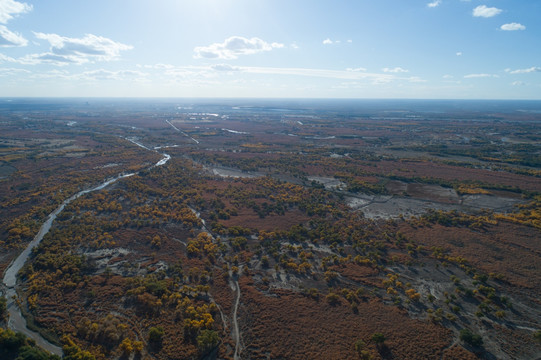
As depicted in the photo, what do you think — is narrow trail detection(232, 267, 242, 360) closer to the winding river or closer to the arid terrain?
the arid terrain

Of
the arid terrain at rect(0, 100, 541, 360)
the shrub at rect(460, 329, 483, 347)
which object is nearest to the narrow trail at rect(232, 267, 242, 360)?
the arid terrain at rect(0, 100, 541, 360)

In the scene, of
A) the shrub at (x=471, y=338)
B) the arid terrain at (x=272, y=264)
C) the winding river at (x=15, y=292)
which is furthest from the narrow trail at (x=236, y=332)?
the shrub at (x=471, y=338)

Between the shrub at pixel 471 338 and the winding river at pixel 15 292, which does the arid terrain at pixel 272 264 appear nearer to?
the shrub at pixel 471 338

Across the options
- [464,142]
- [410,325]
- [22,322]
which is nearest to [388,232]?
[410,325]

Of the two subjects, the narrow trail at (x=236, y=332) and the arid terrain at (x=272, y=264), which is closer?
the narrow trail at (x=236, y=332)

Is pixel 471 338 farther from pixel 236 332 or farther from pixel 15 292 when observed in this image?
pixel 15 292

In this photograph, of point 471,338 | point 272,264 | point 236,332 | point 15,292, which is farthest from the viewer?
point 272,264

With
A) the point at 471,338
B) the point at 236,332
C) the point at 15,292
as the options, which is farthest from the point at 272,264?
the point at 15,292

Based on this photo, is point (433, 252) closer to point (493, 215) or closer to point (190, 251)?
point (493, 215)
